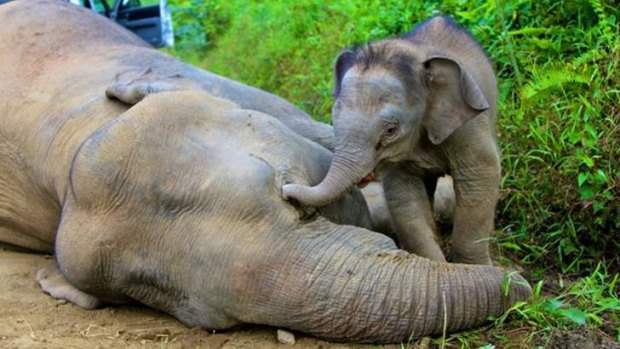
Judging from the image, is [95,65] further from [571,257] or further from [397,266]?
[571,257]

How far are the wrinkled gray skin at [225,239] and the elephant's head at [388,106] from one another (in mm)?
176

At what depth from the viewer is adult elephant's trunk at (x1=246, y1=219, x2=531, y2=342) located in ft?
10.7

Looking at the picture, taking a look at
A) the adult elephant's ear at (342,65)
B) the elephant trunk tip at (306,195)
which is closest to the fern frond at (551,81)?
the adult elephant's ear at (342,65)

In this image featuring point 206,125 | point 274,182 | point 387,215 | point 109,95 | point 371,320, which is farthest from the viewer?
point 387,215

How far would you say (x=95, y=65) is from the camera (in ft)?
15.3

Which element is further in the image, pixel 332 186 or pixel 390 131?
pixel 390 131

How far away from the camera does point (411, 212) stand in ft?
13.1

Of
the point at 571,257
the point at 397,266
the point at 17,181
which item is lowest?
the point at 571,257

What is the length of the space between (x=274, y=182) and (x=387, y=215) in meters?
1.12

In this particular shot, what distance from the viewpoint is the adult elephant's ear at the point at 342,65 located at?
3.80 m

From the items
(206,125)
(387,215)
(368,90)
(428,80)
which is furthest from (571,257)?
(206,125)

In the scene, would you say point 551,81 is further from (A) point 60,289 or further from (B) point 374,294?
(A) point 60,289

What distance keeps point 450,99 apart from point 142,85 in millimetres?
1279

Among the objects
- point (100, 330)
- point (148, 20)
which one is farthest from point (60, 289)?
point (148, 20)
